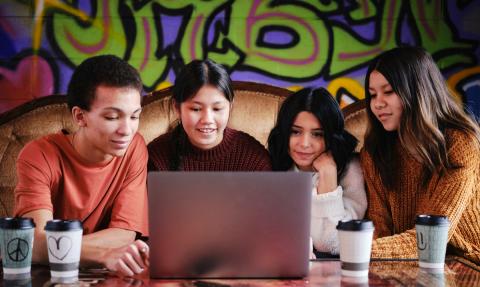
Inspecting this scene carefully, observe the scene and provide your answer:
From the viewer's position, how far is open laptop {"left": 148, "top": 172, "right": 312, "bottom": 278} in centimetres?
117

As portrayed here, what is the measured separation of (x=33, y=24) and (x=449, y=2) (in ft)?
7.02

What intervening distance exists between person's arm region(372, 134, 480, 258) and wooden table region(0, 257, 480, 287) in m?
0.24

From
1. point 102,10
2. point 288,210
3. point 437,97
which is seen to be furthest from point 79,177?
point 102,10

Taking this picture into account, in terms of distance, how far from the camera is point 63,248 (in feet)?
3.96

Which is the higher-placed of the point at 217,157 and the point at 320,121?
the point at 320,121

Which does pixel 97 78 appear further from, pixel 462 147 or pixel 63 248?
pixel 462 147

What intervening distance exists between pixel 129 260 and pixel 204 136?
83cm

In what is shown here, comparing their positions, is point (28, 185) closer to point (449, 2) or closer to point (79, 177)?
point (79, 177)

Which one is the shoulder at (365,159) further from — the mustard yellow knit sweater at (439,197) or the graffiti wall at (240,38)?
the graffiti wall at (240,38)

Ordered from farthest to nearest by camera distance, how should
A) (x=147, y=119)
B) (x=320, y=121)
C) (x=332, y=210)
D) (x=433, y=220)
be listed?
(x=147, y=119), (x=320, y=121), (x=332, y=210), (x=433, y=220)

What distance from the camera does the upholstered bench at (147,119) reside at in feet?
9.06

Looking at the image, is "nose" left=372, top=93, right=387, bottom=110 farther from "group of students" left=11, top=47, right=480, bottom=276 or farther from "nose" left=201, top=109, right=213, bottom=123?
"nose" left=201, top=109, right=213, bottom=123

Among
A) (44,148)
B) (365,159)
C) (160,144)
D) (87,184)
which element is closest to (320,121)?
(365,159)

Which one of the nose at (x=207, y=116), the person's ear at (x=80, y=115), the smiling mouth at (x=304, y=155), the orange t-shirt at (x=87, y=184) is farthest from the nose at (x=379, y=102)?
the person's ear at (x=80, y=115)
